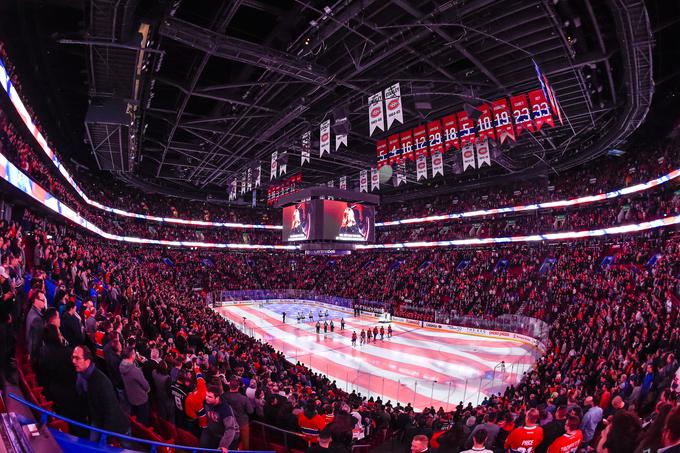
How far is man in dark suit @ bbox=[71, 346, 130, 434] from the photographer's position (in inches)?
142

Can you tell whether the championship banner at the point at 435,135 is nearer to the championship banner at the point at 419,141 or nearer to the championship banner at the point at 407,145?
the championship banner at the point at 419,141

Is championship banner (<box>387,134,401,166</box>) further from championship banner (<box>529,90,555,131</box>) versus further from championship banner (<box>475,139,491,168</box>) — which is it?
championship banner (<box>529,90,555,131</box>)

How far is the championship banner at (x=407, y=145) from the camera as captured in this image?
1844cm

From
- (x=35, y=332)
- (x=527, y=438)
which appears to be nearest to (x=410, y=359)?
(x=527, y=438)

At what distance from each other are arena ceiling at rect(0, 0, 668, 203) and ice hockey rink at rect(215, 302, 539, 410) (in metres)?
11.8

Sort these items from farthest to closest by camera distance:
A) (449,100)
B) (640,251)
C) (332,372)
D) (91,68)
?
(640,251) < (449,100) < (332,372) < (91,68)

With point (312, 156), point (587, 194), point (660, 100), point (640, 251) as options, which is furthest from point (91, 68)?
point (587, 194)

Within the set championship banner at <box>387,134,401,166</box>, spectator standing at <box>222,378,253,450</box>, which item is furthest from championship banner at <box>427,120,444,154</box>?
spectator standing at <box>222,378,253,450</box>

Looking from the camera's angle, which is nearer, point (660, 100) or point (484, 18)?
point (484, 18)

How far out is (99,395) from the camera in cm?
367

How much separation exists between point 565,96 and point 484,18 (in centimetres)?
819

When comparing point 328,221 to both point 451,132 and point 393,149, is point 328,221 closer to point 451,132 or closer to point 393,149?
point 393,149

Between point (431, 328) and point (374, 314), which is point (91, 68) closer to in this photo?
point (431, 328)

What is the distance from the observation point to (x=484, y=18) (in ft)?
40.7
